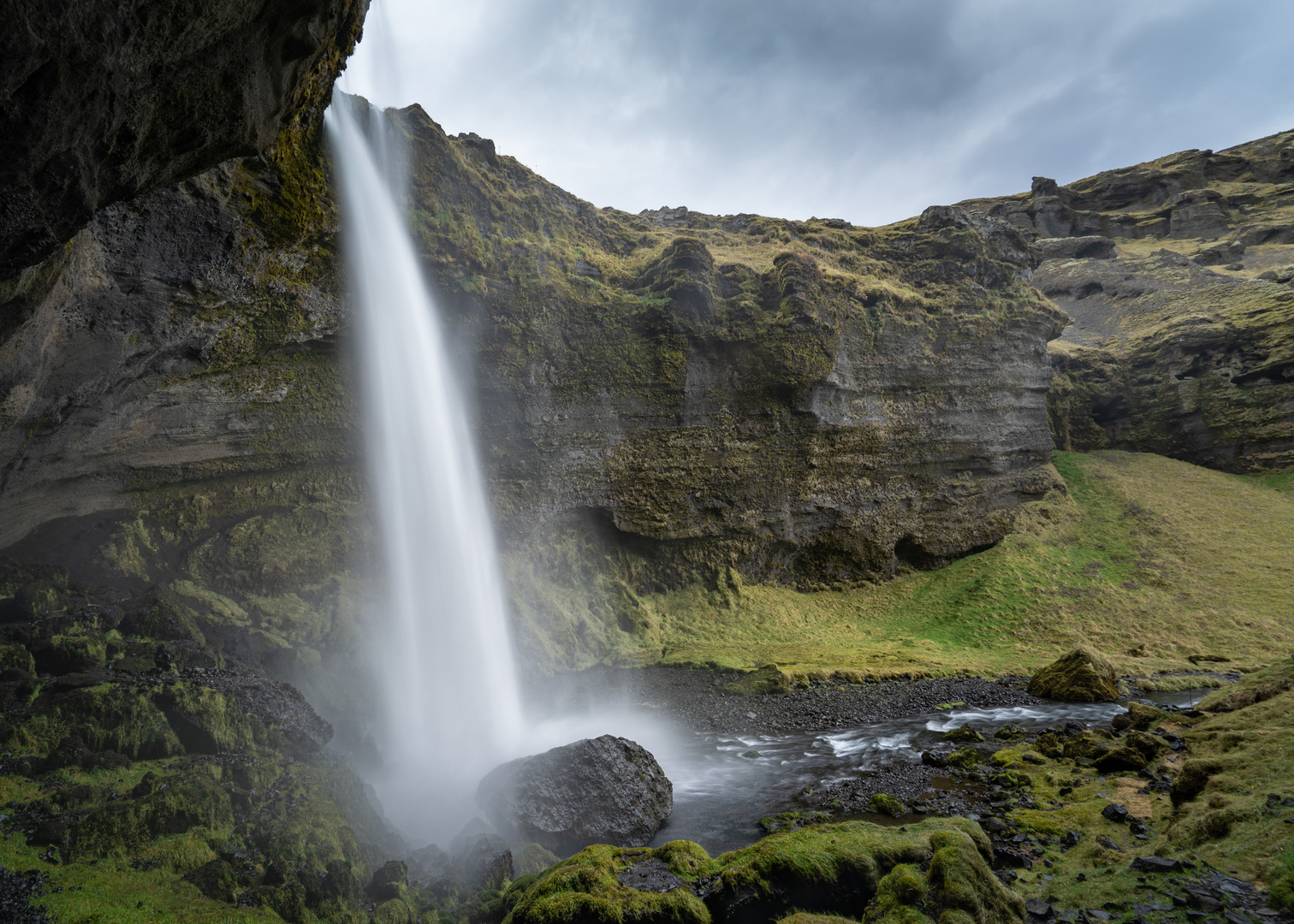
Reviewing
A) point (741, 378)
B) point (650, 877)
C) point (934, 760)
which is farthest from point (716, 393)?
point (650, 877)

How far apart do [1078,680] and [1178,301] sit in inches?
1731

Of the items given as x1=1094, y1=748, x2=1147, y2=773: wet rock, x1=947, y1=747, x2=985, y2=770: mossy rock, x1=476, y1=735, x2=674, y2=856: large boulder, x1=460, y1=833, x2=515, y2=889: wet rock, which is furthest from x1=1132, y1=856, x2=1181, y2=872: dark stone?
x1=460, y1=833, x2=515, y2=889: wet rock

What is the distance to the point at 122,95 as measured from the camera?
4930 mm

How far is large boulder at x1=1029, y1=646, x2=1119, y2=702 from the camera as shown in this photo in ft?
57.2

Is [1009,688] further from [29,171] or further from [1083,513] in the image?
[29,171]

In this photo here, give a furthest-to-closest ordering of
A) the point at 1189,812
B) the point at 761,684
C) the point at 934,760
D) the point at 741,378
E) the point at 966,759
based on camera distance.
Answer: the point at 741,378
the point at 761,684
the point at 934,760
the point at 966,759
the point at 1189,812

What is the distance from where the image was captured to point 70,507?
16609 millimetres

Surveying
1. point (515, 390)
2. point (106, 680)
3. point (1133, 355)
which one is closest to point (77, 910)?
point (106, 680)

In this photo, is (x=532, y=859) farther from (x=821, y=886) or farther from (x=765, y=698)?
(x=765, y=698)

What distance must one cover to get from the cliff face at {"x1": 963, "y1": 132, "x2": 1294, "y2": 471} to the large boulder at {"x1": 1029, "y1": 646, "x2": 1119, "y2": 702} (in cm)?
2607

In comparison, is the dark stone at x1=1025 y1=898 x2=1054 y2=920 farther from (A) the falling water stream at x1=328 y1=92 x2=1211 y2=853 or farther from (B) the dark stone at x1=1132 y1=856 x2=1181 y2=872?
(A) the falling water stream at x1=328 y1=92 x2=1211 y2=853

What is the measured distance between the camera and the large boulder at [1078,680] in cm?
1742

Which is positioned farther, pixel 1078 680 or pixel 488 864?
pixel 1078 680

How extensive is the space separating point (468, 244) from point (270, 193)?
24.8 feet
